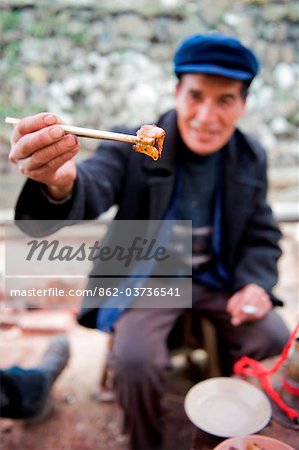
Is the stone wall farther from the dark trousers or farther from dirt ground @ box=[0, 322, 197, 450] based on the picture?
the dark trousers

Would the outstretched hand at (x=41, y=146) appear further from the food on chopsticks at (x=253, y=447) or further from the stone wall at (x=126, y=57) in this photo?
the stone wall at (x=126, y=57)

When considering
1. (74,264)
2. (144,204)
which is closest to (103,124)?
(74,264)

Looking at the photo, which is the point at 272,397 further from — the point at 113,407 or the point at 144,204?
the point at 113,407

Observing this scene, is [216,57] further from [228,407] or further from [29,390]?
[29,390]

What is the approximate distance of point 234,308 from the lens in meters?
2.11

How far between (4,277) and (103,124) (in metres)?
4.27

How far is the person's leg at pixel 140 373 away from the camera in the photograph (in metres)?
1.90

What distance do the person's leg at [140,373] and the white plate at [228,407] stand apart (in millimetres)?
524

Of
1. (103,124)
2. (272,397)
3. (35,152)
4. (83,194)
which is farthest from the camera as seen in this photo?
(103,124)

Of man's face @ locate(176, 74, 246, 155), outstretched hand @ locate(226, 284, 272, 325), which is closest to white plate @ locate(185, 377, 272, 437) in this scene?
outstretched hand @ locate(226, 284, 272, 325)

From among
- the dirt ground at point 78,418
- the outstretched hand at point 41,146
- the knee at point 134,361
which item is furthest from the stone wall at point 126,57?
the outstretched hand at point 41,146

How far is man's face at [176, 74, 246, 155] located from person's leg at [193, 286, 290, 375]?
86cm

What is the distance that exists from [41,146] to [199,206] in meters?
1.28

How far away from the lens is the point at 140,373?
6.19 feet
